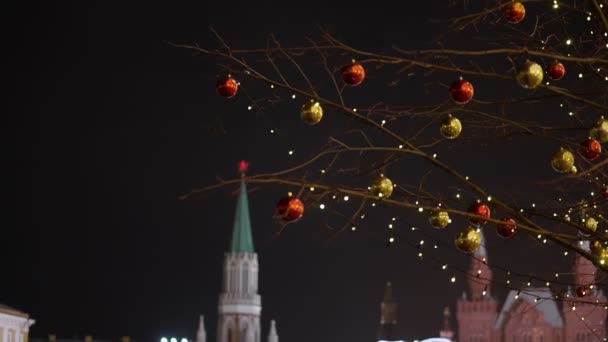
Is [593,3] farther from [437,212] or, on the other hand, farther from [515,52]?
[437,212]

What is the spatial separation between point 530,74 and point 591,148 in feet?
4.33

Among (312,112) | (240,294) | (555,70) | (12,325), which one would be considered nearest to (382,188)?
(312,112)

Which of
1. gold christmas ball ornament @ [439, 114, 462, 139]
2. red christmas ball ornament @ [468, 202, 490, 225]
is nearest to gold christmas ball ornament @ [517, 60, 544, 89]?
gold christmas ball ornament @ [439, 114, 462, 139]

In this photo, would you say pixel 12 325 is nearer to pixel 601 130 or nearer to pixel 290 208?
pixel 601 130

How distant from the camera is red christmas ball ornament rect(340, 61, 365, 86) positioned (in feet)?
24.3

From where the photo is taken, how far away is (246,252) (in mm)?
103625

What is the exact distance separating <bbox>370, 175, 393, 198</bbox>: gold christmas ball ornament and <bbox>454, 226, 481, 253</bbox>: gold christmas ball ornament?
0.54m

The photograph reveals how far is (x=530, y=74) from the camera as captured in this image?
7.11 meters

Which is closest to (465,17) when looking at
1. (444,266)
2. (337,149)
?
(337,149)

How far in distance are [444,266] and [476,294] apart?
87.1 meters

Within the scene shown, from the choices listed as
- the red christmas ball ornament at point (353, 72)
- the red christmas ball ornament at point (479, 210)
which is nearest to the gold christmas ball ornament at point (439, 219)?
the red christmas ball ornament at point (479, 210)

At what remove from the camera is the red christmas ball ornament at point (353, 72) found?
7414 mm

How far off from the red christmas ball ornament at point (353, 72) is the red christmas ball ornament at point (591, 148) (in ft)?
5.93

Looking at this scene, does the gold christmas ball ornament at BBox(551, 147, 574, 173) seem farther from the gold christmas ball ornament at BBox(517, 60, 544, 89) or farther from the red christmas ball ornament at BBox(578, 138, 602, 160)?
the gold christmas ball ornament at BBox(517, 60, 544, 89)
